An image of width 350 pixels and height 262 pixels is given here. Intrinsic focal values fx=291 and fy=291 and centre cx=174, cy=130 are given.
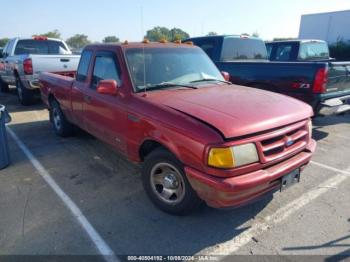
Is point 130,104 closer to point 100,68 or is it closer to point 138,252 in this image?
point 100,68

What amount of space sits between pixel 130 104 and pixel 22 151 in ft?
9.39

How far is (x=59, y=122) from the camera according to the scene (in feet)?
19.6

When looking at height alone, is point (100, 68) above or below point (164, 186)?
above

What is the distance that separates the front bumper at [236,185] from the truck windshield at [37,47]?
8.59 metres

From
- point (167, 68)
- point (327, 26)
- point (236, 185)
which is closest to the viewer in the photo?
point (236, 185)

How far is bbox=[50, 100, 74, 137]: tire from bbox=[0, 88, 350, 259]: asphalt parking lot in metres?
1.16

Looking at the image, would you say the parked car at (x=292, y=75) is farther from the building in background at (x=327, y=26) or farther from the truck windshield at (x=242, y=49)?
the building in background at (x=327, y=26)

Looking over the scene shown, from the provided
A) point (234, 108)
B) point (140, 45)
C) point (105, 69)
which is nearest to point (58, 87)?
point (105, 69)

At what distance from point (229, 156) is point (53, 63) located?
6.89 m

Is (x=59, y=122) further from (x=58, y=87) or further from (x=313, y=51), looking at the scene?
(x=313, y=51)

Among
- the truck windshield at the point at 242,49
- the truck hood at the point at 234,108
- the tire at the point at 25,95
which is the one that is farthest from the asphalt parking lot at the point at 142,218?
the tire at the point at 25,95

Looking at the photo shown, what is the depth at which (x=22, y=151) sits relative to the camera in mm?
5188

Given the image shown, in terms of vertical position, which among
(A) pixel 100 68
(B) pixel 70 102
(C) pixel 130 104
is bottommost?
(B) pixel 70 102

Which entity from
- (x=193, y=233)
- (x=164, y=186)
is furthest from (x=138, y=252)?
(x=164, y=186)
